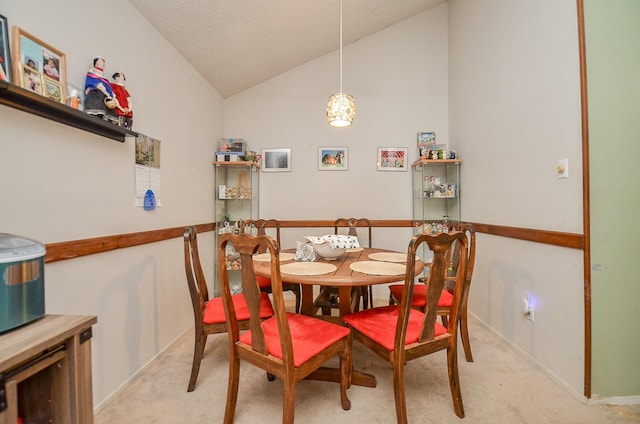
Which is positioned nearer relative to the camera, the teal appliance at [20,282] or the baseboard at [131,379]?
Result: the teal appliance at [20,282]

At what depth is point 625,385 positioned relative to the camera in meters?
1.64

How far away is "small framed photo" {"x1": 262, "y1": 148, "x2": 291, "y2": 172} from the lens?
11.9 feet

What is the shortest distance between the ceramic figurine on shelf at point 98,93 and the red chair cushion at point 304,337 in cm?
146

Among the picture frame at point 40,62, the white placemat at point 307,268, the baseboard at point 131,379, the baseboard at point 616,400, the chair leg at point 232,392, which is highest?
the picture frame at point 40,62

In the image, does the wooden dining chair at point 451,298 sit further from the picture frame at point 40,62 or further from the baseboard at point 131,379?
the picture frame at point 40,62

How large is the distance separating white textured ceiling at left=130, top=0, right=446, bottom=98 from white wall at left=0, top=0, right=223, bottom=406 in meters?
0.17

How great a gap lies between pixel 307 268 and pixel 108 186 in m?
1.32

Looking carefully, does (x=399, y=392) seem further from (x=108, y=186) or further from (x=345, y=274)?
(x=108, y=186)

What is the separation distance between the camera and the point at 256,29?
8.52 ft

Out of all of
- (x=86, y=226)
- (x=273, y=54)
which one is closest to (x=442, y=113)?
(x=273, y=54)

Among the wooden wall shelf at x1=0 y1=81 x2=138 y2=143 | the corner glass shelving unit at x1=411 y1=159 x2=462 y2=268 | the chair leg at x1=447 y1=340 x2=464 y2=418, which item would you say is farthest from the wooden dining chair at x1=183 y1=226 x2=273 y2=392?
the corner glass shelving unit at x1=411 y1=159 x2=462 y2=268

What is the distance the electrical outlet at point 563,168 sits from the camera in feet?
5.91

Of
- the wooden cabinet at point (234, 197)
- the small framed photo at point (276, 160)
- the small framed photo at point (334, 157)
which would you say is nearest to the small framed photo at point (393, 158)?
the small framed photo at point (334, 157)

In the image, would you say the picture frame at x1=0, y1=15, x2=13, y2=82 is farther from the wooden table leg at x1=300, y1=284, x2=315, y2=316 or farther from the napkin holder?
the wooden table leg at x1=300, y1=284, x2=315, y2=316
